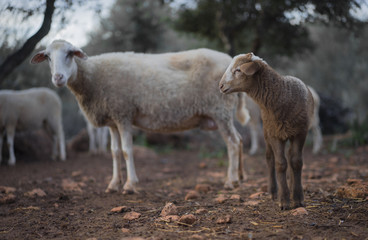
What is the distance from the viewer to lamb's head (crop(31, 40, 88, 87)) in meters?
4.04

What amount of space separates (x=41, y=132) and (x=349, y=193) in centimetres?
892

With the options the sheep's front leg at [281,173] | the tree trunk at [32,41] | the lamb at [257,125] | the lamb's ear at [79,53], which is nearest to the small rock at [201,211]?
the sheep's front leg at [281,173]

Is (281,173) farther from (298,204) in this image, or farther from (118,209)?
(118,209)

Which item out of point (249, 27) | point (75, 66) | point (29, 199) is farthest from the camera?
point (249, 27)

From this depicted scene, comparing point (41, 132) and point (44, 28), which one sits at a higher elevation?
point (44, 28)

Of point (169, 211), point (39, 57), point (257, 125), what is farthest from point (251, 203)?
point (257, 125)

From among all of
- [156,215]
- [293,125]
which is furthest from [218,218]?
[293,125]

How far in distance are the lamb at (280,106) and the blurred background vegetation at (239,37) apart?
116 inches

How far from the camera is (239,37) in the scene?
11969 mm

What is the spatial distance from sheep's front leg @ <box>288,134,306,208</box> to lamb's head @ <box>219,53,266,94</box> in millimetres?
739

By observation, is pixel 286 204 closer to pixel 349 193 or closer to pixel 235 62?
pixel 349 193

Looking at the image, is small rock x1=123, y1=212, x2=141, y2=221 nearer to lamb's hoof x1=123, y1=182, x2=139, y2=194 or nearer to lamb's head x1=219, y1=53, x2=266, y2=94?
lamb's hoof x1=123, y1=182, x2=139, y2=194

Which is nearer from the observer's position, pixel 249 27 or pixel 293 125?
pixel 293 125

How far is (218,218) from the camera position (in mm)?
2938
